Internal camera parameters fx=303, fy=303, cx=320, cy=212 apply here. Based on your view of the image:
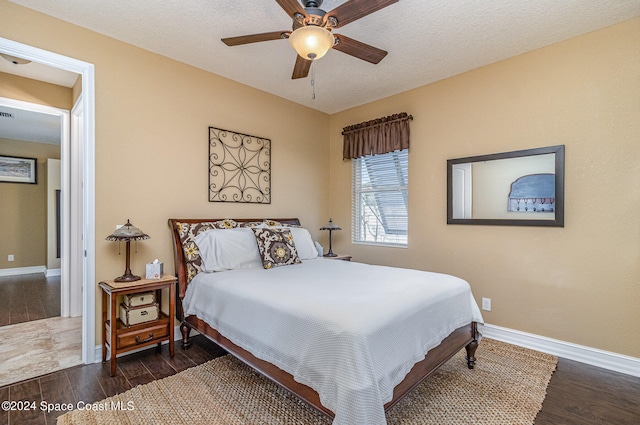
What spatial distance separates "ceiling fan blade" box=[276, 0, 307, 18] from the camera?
5.58 feet

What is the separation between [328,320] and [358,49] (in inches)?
72.8

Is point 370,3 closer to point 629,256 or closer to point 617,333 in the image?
point 629,256

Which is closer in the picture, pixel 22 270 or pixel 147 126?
pixel 147 126

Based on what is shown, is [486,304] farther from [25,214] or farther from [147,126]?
[25,214]

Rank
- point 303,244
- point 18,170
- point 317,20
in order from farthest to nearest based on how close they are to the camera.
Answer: point 18,170 < point 303,244 < point 317,20

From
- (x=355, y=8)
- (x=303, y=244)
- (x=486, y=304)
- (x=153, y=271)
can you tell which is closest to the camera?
(x=355, y=8)

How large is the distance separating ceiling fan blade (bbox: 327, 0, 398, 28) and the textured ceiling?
52 centimetres

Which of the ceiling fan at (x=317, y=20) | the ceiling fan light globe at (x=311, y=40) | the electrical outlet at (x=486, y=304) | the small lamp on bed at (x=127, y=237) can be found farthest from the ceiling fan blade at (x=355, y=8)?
the electrical outlet at (x=486, y=304)

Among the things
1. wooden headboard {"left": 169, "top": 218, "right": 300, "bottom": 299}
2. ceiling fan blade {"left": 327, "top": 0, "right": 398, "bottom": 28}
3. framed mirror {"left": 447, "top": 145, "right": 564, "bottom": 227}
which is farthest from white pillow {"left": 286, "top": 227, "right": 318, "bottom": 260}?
ceiling fan blade {"left": 327, "top": 0, "right": 398, "bottom": 28}

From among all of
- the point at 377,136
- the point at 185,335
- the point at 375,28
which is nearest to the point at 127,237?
the point at 185,335

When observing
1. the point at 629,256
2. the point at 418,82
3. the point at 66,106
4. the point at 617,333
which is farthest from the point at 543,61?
the point at 66,106

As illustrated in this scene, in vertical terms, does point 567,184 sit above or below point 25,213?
above

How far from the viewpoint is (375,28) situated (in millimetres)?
2541

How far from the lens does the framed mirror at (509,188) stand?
2.78m
